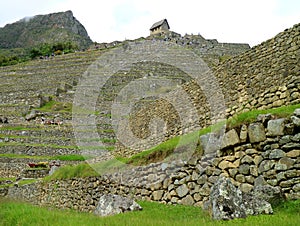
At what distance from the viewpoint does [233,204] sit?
5.94 metres

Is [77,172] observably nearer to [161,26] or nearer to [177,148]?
[177,148]

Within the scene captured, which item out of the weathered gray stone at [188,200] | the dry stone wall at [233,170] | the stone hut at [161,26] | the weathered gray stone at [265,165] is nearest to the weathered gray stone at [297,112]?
the dry stone wall at [233,170]

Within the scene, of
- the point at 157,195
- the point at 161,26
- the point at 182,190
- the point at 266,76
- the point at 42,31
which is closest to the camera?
the point at 182,190

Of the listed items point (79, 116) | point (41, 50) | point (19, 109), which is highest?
point (41, 50)

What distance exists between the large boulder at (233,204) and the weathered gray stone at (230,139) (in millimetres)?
1327

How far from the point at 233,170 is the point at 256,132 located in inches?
35.0

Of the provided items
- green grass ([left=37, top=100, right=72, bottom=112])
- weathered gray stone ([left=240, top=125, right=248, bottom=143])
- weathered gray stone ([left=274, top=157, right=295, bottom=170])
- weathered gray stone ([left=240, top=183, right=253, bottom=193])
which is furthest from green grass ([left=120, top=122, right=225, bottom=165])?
green grass ([left=37, top=100, right=72, bottom=112])

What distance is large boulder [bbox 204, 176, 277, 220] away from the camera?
5.87 m

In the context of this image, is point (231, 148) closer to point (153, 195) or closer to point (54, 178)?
point (153, 195)

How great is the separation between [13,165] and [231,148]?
67.1ft

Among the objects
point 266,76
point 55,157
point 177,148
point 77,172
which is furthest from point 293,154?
point 55,157

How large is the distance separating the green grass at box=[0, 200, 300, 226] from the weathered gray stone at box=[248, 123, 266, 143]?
4.17 ft

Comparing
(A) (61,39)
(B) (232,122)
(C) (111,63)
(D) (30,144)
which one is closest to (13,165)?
(D) (30,144)

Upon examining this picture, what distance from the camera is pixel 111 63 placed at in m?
63.0
